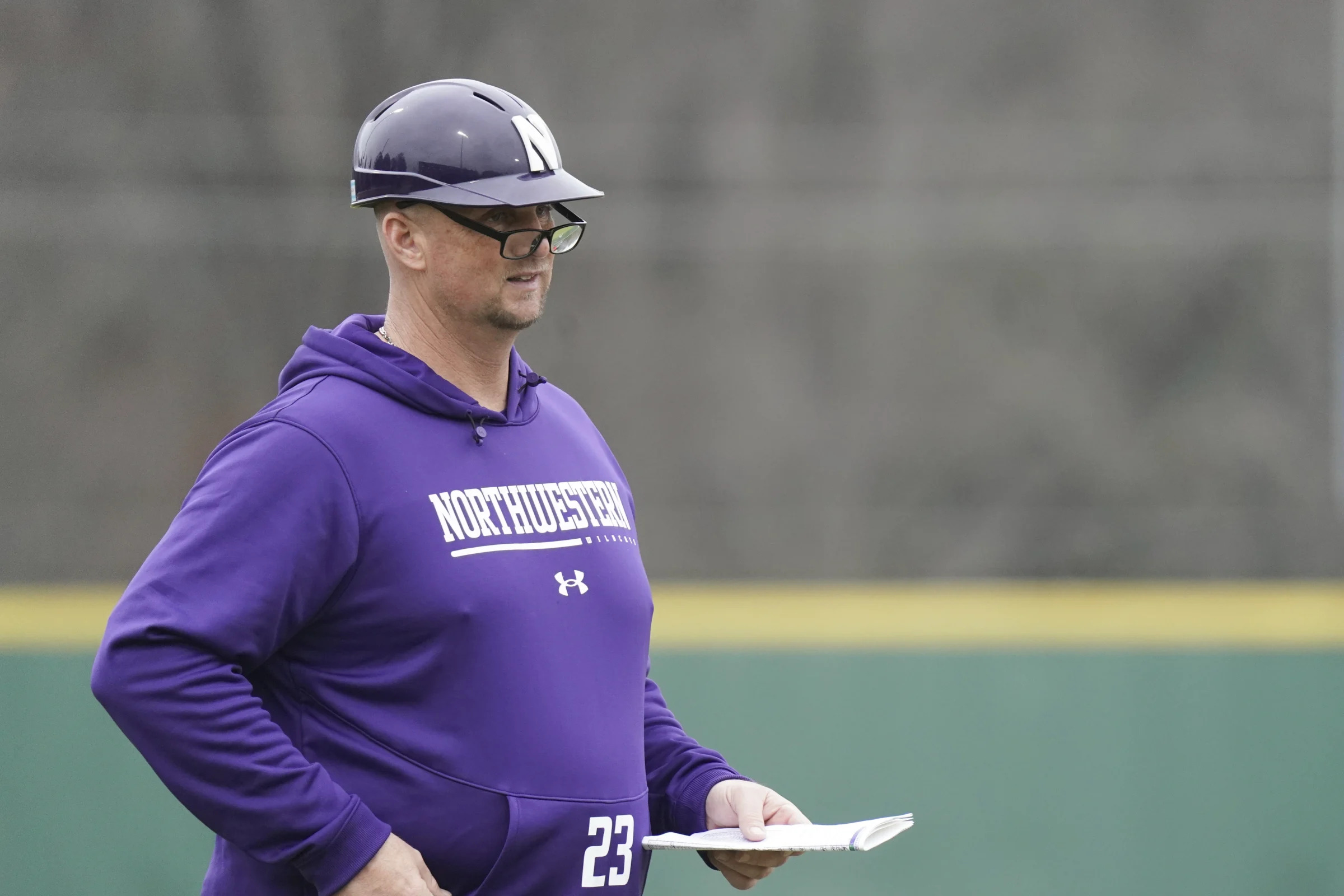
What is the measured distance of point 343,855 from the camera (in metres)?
1.70

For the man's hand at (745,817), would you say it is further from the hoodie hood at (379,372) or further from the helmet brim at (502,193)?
the helmet brim at (502,193)

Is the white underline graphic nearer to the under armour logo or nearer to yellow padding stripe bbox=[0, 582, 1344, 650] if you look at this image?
the under armour logo

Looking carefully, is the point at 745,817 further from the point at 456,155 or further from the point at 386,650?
the point at 456,155

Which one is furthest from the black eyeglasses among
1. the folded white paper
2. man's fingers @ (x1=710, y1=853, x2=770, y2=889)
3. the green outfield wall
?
the green outfield wall

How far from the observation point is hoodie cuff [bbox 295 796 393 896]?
Answer: 5.58 feet

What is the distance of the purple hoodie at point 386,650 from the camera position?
1.69 meters

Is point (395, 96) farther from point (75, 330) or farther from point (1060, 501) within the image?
point (1060, 501)

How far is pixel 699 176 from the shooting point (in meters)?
7.20

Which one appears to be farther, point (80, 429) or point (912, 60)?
point (912, 60)

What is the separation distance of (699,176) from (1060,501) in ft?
8.25

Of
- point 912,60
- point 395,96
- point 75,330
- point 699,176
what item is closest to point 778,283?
point 699,176

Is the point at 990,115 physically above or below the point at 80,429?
above

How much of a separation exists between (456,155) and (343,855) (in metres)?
0.96

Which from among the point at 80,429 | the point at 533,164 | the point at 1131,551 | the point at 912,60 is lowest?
the point at 1131,551
